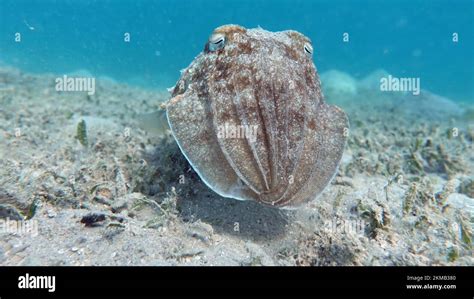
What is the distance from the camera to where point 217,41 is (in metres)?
3.45

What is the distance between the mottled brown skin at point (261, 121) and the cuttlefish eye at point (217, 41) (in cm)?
5

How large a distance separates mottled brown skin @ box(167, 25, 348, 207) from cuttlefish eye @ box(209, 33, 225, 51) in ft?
0.16

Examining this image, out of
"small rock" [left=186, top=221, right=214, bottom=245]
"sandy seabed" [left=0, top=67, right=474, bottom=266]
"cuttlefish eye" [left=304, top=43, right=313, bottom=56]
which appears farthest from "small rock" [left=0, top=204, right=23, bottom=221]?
"cuttlefish eye" [left=304, top=43, right=313, bottom=56]

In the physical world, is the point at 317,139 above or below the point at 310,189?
above

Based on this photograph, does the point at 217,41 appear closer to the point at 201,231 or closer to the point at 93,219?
the point at 201,231

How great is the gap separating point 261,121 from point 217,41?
121 centimetres

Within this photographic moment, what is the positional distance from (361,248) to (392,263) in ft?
0.85

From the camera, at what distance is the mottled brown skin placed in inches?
106

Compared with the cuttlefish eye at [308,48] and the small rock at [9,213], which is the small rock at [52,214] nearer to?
the small rock at [9,213]

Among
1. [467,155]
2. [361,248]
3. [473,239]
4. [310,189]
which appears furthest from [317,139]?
[467,155]

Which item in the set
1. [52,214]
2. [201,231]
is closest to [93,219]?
[52,214]

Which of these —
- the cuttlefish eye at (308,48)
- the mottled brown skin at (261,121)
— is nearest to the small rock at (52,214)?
the mottled brown skin at (261,121)
